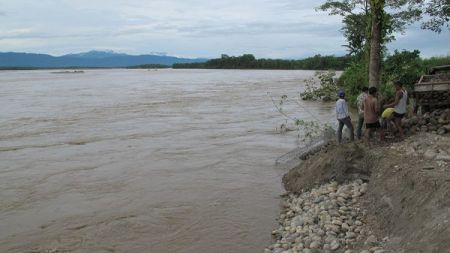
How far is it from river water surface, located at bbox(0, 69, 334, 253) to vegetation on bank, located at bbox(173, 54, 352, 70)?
67.7 metres

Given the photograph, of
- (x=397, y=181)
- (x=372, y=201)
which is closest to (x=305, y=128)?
(x=372, y=201)

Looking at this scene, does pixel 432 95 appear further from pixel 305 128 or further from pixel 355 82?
pixel 355 82

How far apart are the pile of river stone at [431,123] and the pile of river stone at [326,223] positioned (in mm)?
2922

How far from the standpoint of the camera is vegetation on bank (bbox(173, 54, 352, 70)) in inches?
3696

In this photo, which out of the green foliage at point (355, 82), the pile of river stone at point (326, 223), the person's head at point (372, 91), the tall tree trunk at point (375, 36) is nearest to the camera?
the pile of river stone at point (326, 223)

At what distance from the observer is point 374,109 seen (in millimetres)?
11125

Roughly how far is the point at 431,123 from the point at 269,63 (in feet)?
371

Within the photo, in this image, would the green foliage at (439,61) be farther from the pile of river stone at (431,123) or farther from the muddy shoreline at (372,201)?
the muddy shoreline at (372,201)

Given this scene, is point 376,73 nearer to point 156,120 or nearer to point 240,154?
point 240,154

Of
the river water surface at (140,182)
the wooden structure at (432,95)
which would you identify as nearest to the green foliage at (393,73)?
the river water surface at (140,182)

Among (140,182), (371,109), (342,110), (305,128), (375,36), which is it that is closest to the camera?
(371,109)

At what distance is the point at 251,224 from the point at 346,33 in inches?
1519

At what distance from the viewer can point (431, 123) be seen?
11914 millimetres

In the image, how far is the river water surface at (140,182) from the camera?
30.5ft
